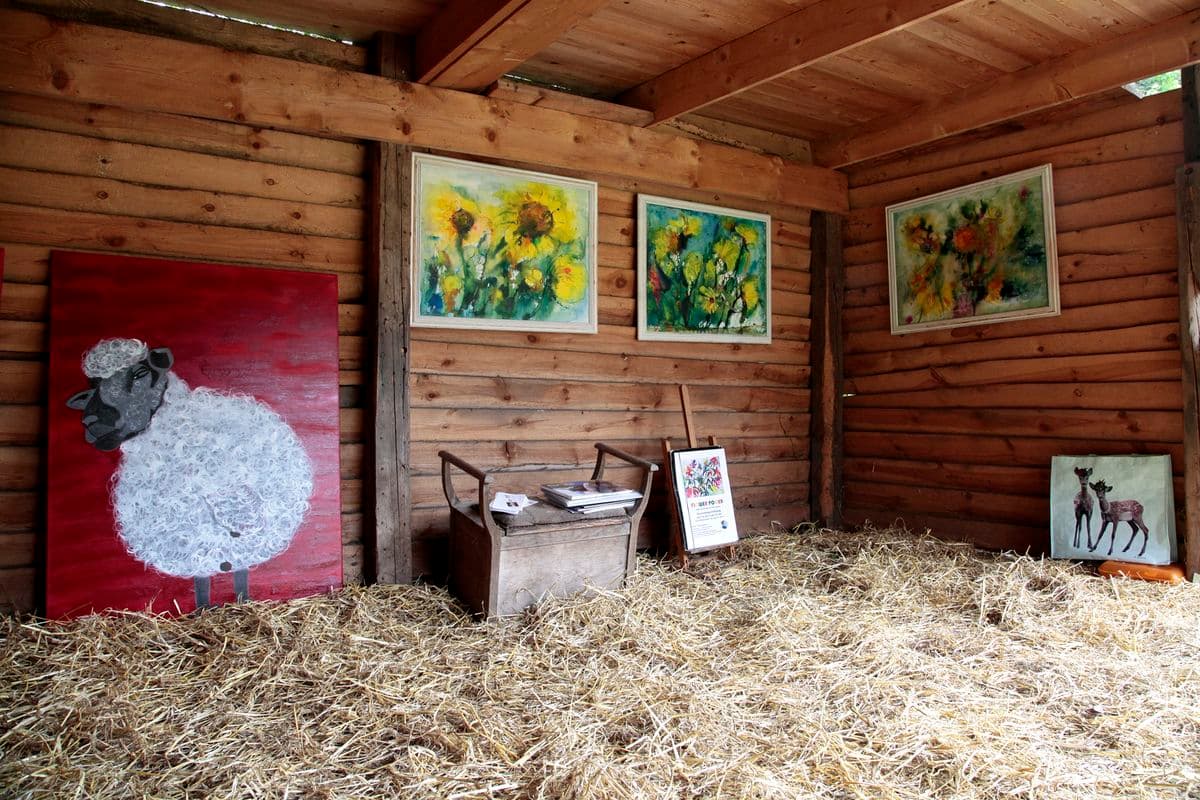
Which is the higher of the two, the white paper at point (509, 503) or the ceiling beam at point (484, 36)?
the ceiling beam at point (484, 36)

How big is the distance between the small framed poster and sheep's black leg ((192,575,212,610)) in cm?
264

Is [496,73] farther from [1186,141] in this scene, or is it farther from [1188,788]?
[1188,788]

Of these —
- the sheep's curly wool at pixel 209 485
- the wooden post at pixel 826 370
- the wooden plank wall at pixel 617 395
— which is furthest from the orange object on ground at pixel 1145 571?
the sheep's curly wool at pixel 209 485

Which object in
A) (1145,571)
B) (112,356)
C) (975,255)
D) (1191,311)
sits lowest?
(1145,571)

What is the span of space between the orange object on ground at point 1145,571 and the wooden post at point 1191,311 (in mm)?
93

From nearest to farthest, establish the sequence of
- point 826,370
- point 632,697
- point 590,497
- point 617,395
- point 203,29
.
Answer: point 632,697
point 203,29
point 590,497
point 617,395
point 826,370

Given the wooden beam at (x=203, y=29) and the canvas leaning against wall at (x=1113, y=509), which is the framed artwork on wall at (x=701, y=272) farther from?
the canvas leaning against wall at (x=1113, y=509)

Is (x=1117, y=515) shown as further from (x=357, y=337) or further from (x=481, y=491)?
(x=357, y=337)

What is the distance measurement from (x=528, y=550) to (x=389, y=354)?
4.27 ft

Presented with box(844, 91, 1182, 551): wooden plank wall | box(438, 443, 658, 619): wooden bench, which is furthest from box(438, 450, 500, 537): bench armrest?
box(844, 91, 1182, 551): wooden plank wall

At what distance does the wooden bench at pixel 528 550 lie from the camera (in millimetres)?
3637

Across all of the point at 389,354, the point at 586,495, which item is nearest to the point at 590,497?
Answer: the point at 586,495

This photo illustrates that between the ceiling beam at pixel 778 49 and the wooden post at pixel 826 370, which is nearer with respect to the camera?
the ceiling beam at pixel 778 49

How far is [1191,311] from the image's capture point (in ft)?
13.8
